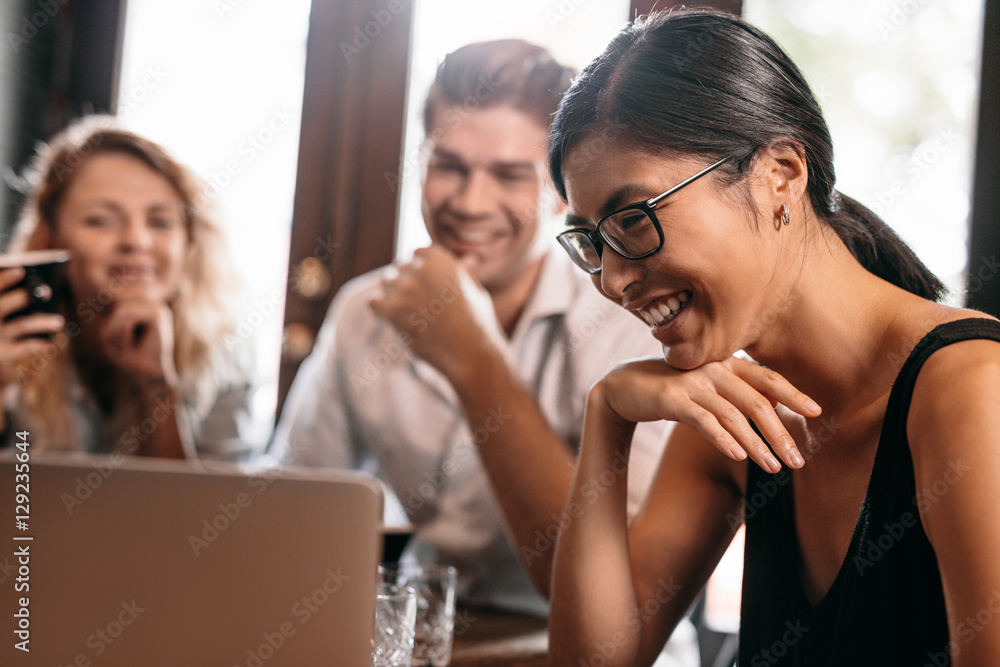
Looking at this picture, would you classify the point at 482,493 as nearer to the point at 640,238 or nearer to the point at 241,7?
the point at 640,238

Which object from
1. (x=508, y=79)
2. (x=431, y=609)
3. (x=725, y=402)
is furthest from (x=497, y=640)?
(x=508, y=79)

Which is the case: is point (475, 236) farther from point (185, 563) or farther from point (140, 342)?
point (185, 563)

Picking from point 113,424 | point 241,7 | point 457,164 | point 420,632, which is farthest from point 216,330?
point 420,632

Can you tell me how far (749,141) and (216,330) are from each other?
168 cm

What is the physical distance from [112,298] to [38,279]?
407mm

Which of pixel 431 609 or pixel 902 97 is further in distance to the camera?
pixel 902 97

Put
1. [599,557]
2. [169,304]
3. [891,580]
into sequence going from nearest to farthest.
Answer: [891,580] < [599,557] < [169,304]

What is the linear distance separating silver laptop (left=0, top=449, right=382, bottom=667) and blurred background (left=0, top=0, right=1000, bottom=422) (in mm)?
1605

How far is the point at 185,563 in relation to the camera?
721 millimetres

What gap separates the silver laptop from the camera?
72 cm

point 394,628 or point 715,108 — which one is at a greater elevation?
point 715,108

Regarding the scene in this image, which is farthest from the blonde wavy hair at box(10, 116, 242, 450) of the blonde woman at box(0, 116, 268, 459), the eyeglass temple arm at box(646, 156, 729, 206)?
the eyeglass temple arm at box(646, 156, 729, 206)

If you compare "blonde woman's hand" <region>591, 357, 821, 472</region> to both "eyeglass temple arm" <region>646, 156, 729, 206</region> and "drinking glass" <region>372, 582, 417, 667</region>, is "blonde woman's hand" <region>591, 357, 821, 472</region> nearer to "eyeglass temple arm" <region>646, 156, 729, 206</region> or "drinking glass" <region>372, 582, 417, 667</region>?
"eyeglass temple arm" <region>646, 156, 729, 206</region>

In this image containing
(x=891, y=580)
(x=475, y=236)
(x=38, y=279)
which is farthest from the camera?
(x=475, y=236)
